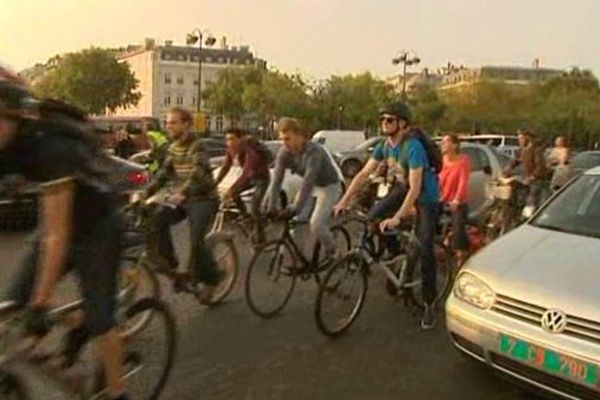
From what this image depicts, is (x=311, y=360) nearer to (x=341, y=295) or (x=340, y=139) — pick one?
(x=341, y=295)

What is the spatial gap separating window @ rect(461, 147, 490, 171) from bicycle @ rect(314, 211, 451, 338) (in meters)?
6.78

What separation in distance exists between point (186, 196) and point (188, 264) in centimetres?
59

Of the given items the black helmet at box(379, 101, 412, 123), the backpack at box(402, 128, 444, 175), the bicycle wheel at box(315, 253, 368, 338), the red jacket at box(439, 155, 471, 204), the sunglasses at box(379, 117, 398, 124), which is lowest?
the bicycle wheel at box(315, 253, 368, 338)

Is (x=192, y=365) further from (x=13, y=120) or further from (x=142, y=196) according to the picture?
(x=13, y=120)

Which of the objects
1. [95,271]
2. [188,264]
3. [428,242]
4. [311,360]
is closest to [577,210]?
[428,242]

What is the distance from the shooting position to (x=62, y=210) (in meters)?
3.20

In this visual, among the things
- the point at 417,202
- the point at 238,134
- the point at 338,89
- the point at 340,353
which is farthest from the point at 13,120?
the point at 338,89

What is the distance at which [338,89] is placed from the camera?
76.1 metres

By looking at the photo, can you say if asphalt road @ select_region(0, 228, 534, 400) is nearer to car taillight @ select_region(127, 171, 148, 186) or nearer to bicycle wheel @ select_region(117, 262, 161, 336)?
bicycle wheel @ select_region(117, 262, 161, 336)

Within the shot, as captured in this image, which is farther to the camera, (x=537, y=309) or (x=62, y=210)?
(x=537, y=309)

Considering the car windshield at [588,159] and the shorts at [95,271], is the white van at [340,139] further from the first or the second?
the shorts at [95,271]

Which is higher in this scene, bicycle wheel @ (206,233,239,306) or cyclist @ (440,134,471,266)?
cyclist @ (440,134,471,266)

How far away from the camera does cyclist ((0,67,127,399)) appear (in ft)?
10.5

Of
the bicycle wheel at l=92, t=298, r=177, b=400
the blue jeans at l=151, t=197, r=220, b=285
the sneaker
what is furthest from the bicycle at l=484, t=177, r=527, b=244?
the bicycle wheel at l=92, t=298, r=177, b=400
